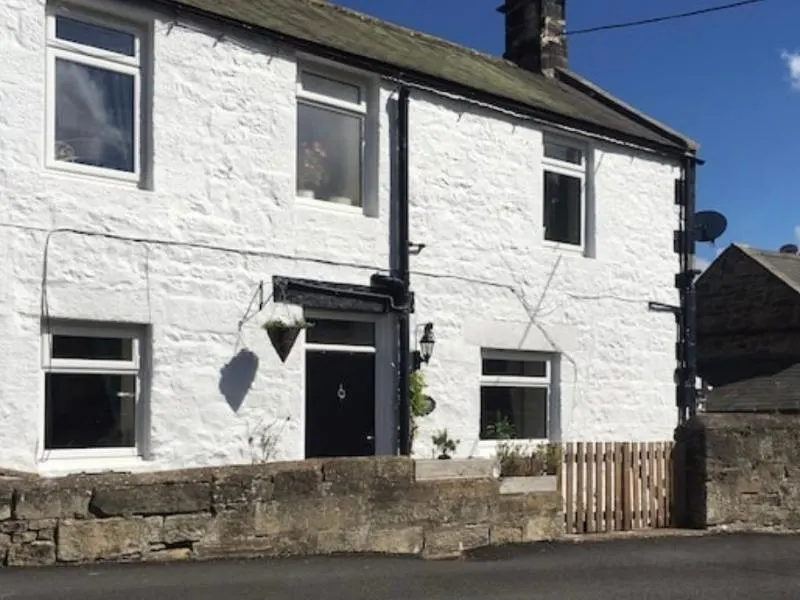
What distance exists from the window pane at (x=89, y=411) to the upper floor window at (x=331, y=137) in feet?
9.89

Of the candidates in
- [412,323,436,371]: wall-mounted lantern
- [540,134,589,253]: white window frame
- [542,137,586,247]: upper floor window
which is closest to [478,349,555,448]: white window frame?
[412,323,436,371]: wall-mounted lantern

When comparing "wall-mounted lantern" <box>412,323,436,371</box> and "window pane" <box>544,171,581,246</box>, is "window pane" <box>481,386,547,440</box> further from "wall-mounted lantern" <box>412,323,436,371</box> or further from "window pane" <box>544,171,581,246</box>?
"window pane" <box>544,171,581,246</box>

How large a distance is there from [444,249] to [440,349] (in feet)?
3.84

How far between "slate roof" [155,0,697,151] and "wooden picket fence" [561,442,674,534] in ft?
14.5

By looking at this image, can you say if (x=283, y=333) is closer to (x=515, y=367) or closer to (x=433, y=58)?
(x=515, y=367)

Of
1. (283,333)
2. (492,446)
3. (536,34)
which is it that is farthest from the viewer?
(536,34)

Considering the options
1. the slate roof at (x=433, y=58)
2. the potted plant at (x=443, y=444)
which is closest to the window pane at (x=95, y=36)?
the slate roof at (x=433, y=58)

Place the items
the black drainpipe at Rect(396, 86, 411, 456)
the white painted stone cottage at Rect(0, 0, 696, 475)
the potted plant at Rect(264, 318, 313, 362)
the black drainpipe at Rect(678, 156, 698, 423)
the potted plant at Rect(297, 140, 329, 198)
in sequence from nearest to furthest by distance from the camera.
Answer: the white painted stone cottage at Rect(0, 0, 696, 475), the potted plant at Rect(264, 318, 313, 362), the potted plant at Rect(297, 140, 329, 198), the black drainpipe at Rect(396, 86, 411, 456), the black drainpipe at Rect(678, 156, 698, 423)

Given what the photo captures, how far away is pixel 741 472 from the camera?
41.3 feet

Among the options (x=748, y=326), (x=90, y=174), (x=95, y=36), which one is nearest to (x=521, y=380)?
(x=90, y=174)

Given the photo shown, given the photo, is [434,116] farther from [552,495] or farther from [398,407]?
[552,495]

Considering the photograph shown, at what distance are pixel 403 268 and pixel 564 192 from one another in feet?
10.8

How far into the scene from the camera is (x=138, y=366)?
10.2 metres

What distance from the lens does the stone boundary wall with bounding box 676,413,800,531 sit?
12391 mm
